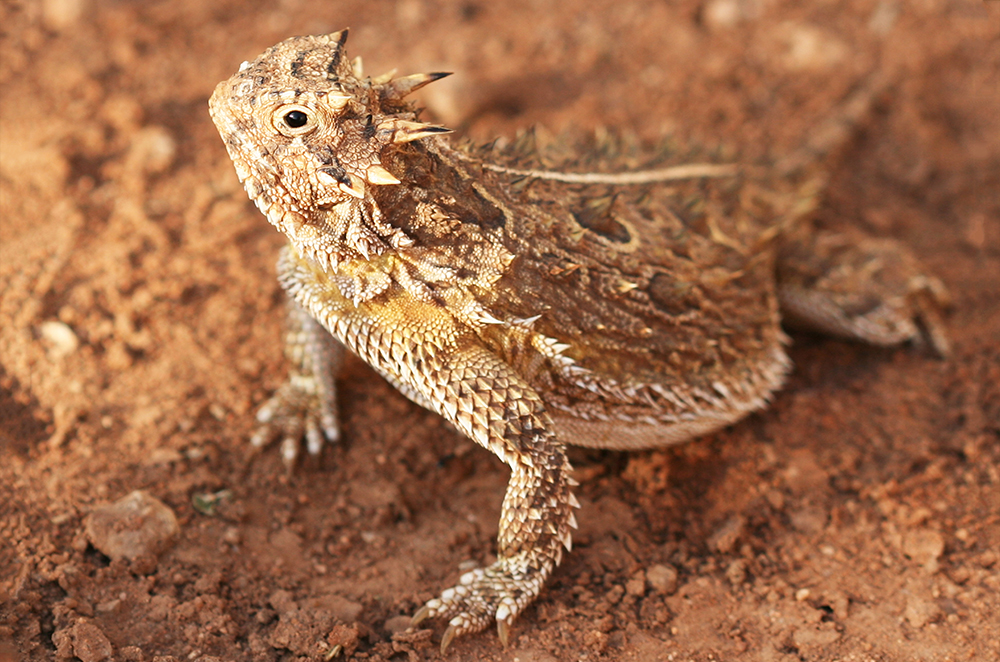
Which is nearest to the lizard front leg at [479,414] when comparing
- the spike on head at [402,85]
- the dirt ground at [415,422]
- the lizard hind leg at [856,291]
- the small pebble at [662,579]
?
the dirt ground at [415,422]

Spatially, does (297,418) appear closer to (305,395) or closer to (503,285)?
(305,395)

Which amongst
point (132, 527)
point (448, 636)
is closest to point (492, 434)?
point (448, 636)

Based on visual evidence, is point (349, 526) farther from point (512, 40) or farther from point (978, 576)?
point (512, 40)

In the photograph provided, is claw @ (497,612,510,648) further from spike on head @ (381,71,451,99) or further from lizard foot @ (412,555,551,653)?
spike on head @ (381,71,451,99)

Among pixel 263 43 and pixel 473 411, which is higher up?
pixel 263 43

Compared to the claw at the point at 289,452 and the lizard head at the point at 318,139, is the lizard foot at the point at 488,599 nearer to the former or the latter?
the claw at the point at 289,452

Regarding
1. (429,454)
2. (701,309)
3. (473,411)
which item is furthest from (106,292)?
(701,309)
